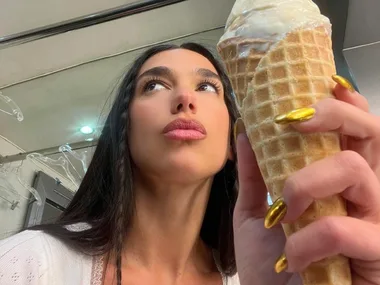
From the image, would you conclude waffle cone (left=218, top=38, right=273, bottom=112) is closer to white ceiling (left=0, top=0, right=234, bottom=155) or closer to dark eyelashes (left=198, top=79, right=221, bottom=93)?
dark eyelashes (left=198, top=79, right=221, bottom=93)

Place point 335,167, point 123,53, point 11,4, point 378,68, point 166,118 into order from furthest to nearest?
point 123,53 < point 11,4 < point 378,68 < point 166,118 < point 335,167

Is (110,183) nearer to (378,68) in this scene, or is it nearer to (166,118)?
(166,118)

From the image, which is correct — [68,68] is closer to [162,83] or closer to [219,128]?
[162,83]

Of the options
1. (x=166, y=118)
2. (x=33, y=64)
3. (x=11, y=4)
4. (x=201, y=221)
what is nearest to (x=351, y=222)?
(x=166, y=118)

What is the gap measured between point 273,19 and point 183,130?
39 centimetres

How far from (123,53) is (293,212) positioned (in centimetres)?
138

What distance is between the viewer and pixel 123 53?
162 centimetres

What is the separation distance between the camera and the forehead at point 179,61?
933 millimetres

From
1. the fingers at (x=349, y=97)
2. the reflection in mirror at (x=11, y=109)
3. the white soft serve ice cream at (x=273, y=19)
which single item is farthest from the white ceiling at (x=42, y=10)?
the fingers at (x=349, y=97)

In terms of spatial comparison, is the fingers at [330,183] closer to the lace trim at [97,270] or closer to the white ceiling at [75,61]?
the lace trim at [97,270]

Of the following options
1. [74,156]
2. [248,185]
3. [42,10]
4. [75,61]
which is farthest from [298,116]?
[74,156]

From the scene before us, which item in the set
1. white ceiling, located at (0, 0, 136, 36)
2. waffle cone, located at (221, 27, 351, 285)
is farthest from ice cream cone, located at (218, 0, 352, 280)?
white ceiling, located at (0, 0, 136, 36)

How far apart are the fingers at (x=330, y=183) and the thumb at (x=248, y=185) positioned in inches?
4.3

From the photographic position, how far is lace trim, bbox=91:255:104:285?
0.76 meters
